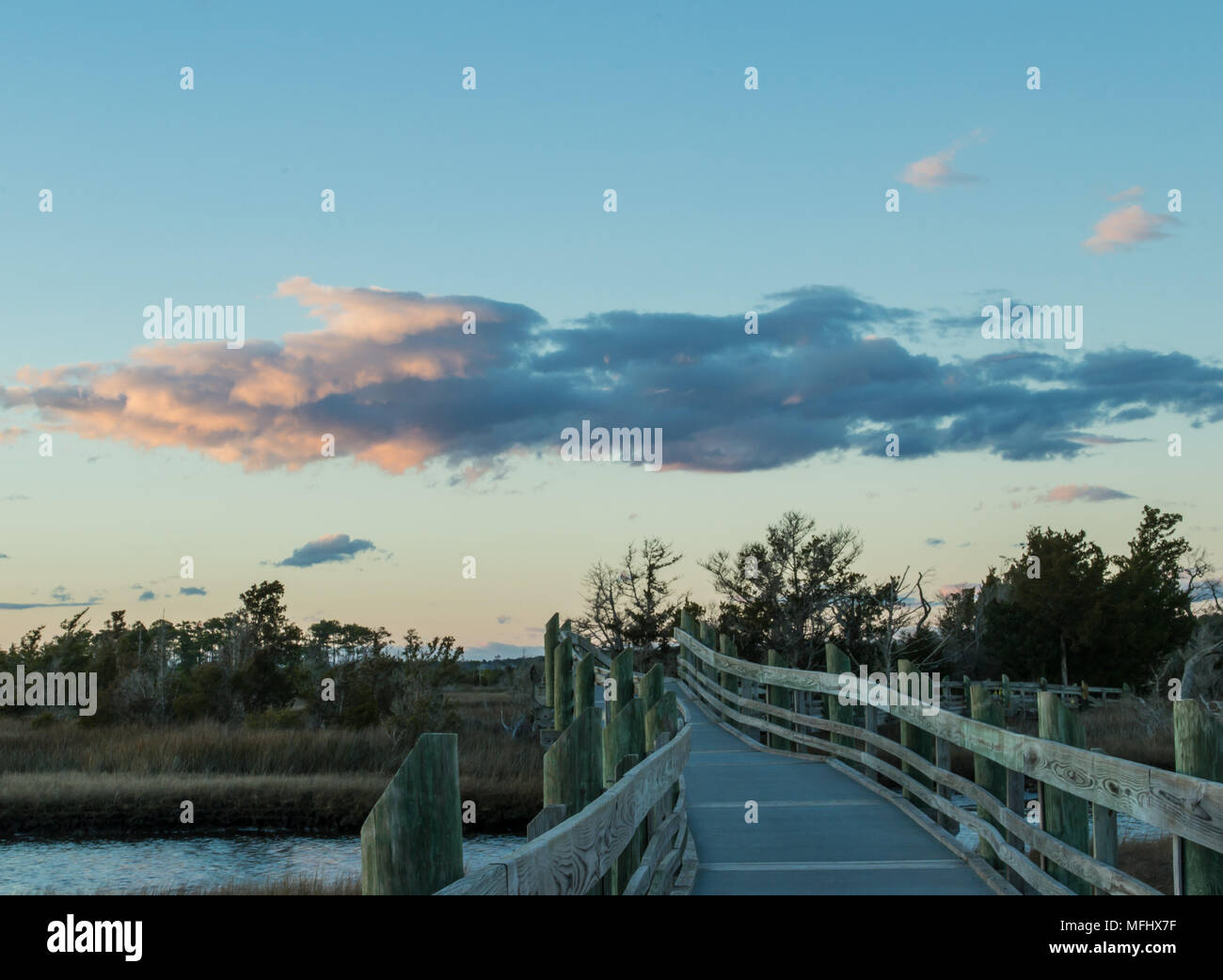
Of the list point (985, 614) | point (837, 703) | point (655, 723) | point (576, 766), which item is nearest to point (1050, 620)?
point (985, 614)

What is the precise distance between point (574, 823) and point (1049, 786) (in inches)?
150

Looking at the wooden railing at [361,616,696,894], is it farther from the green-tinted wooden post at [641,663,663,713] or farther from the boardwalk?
the boardwalk

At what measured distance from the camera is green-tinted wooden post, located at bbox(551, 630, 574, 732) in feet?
65.9

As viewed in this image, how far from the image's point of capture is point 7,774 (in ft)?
92.3

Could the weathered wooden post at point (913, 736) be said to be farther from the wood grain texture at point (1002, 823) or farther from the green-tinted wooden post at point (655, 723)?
the green-tinted wooden post at point (655, 723)

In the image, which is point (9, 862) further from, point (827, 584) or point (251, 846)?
point (827, 584)

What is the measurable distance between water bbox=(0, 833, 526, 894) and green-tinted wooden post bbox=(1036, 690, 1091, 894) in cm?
1411

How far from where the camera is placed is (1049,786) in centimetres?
687

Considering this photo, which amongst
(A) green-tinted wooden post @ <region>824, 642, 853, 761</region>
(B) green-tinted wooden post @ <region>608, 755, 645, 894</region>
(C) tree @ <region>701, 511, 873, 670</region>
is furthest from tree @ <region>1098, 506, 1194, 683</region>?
(B) green-tinted wooden post @ <region>608, 755, 645, 894</region>

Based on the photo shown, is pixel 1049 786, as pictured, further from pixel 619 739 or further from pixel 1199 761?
pixel 619 739

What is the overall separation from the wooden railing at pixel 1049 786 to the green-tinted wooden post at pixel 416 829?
3.11 meters
